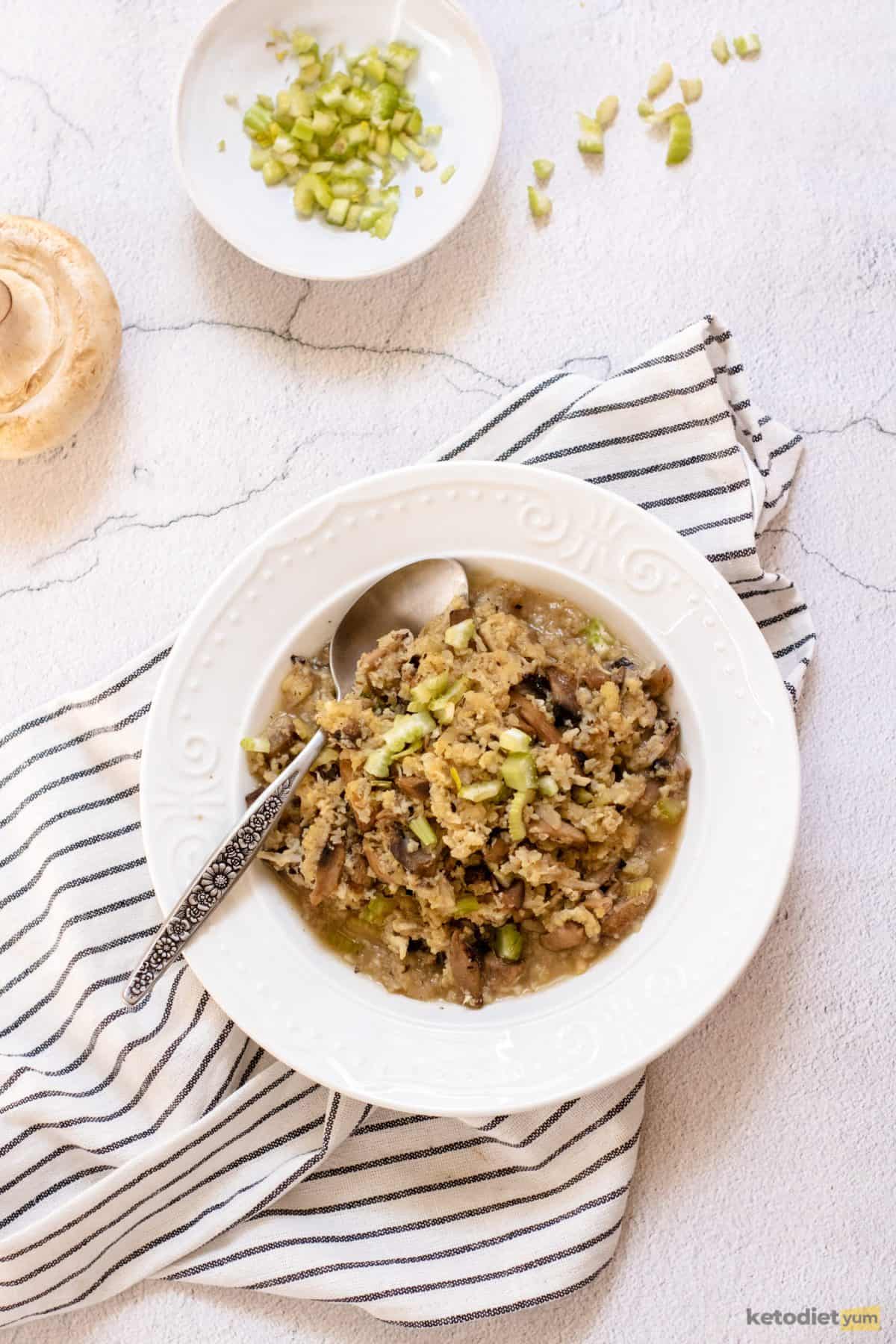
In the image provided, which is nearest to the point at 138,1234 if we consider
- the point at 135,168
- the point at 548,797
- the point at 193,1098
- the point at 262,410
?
the point at 193,1098

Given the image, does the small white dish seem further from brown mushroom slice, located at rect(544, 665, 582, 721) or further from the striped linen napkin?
brown mushroom slice, located at rect(544, 665, 582, 721)

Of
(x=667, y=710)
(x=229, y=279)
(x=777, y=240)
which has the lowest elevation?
(x=667, y=710)

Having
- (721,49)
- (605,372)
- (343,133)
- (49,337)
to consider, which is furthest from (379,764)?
(721,49)

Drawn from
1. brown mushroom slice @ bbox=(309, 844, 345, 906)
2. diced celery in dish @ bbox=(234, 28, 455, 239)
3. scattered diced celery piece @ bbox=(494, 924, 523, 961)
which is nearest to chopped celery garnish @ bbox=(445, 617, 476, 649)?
brown mushroom slice @ bbox=(309, 844, 345, 906)

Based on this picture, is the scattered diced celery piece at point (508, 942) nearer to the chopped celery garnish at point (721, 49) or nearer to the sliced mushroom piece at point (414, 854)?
the sliced mushroom piece at point (414, 854)

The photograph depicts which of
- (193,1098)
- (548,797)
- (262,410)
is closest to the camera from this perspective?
(548,797)

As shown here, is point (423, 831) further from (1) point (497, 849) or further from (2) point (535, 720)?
(2) point (535, 720)

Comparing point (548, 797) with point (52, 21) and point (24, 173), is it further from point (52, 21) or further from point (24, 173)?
point (52, 21)
